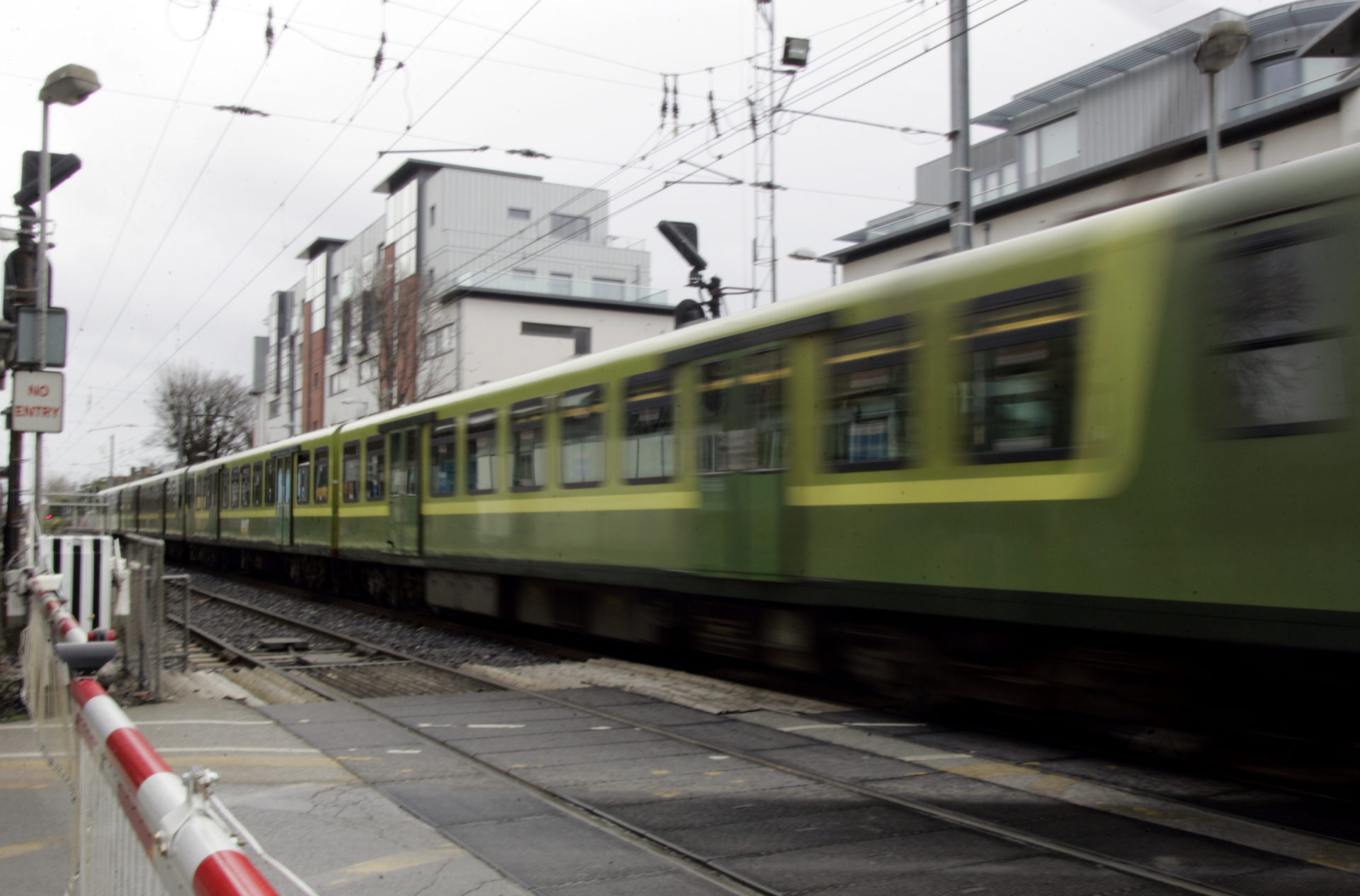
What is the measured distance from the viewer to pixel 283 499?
21.7 metres

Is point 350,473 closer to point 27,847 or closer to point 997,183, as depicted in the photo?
point 27,847

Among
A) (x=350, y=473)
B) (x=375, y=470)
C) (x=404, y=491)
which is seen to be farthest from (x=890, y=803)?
(x=350, y=473)

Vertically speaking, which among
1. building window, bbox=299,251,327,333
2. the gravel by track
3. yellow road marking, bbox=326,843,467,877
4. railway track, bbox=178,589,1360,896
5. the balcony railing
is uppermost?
building window, bbox=299,251,327,333

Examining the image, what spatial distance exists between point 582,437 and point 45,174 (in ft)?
22.7

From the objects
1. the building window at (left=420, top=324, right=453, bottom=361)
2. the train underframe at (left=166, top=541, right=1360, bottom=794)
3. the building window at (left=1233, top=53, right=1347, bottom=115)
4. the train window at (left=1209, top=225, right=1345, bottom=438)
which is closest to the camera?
the train window at (left=1209, top=225, right=1345, bottom=438)

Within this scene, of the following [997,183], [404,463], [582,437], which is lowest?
[404,463]

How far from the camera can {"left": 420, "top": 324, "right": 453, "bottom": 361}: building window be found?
33.8m

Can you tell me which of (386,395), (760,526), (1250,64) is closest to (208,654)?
(760,526)

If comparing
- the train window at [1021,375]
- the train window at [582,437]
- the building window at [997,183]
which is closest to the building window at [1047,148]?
the building window at [997,183]

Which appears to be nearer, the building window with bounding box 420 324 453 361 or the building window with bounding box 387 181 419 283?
the building window with bounding box 420 324 453 361

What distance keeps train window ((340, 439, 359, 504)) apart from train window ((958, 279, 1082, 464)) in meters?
12.6

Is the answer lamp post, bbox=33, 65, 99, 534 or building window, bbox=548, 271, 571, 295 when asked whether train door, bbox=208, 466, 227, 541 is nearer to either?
lamp post, bbox=33, 65, 99, 534

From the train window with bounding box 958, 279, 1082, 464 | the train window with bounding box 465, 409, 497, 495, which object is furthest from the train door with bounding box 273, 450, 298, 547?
the train window with bounding box 958, 279, 1082, 464

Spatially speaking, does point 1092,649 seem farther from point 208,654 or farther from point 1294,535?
point 208,654
